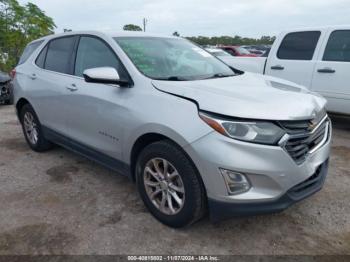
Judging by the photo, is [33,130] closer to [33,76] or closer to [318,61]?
[33,76]

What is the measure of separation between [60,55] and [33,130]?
1292 mm

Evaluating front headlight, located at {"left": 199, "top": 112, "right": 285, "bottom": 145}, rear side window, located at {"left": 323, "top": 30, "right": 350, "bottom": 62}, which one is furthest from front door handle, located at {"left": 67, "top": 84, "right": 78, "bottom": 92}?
rear side window, located at {"left": 323, "top": 30, "right": 350, "bottom": 62}

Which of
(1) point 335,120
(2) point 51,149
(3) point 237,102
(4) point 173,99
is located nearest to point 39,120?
(2) point 51,149

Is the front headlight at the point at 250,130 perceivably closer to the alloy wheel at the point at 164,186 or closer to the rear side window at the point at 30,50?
the alloy wheel at the point at 164,186

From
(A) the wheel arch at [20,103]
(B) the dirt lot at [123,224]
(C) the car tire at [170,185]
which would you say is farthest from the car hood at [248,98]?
(A) the wheel arch at [20,103]

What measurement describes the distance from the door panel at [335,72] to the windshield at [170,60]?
274 cm

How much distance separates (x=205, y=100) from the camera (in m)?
2.65

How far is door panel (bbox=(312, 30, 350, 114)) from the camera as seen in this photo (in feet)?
18.9

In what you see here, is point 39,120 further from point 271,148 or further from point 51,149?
point 271,148

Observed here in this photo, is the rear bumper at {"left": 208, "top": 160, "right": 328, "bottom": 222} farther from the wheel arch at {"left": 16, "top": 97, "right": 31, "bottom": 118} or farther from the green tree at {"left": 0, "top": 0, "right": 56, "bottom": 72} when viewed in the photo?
the green tree at {"left": 0, "top": 0, "right": 56, "bottom": 72}

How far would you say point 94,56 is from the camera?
12.2 ft

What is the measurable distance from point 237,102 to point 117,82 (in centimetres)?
115

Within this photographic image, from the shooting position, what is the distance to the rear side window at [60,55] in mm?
4093

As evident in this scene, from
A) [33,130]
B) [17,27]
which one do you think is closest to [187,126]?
[33,130]
